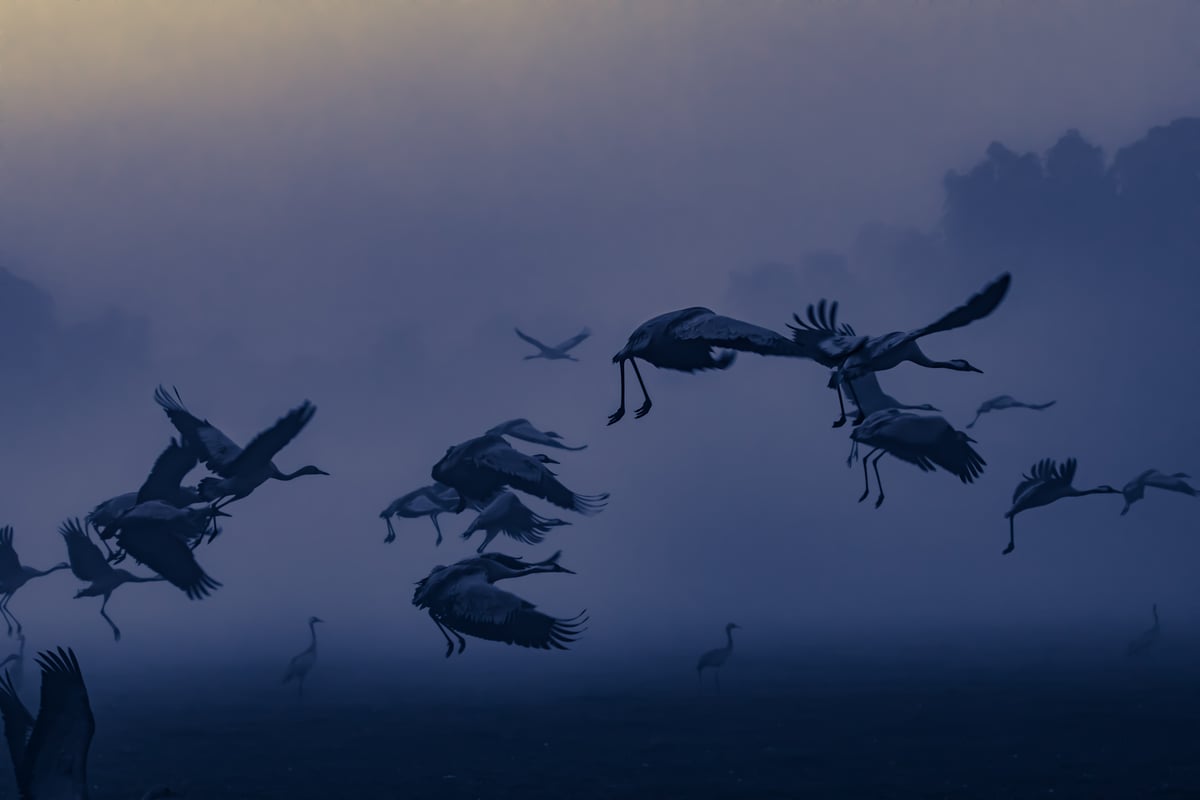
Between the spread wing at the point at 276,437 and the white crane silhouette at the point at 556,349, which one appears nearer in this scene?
the spread wing at the point at 276,437

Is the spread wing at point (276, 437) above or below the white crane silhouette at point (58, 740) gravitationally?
above

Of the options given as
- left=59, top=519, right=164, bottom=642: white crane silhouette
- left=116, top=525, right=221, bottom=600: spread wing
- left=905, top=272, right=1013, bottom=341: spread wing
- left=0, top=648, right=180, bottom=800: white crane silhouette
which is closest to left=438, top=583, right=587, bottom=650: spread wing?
left=0, top=648, right=180, bottom=800: white crane silhouette

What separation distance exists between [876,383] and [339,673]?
49785mm

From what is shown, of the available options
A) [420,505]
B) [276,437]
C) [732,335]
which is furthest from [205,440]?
[732,335]

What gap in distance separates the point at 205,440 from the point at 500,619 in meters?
8.99

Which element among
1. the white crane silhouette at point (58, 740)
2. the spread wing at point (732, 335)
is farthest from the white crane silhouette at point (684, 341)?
the white crane silhouette at point (58, 740)

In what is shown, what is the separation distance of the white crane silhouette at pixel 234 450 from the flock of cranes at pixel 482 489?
1.3 inches

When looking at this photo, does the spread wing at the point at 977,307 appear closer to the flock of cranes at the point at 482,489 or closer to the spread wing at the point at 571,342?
the flock of cranes at the point at 482,489

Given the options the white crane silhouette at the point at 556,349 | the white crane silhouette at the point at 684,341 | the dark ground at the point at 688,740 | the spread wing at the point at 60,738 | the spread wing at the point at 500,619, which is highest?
the white crane silhouette at the point at 556,349

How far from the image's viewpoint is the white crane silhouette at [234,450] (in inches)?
712

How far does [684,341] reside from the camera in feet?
49.6

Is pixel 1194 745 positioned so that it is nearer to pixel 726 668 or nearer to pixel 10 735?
pixel 10 735

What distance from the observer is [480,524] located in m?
20.8

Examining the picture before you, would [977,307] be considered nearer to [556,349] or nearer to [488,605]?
[488,605]
